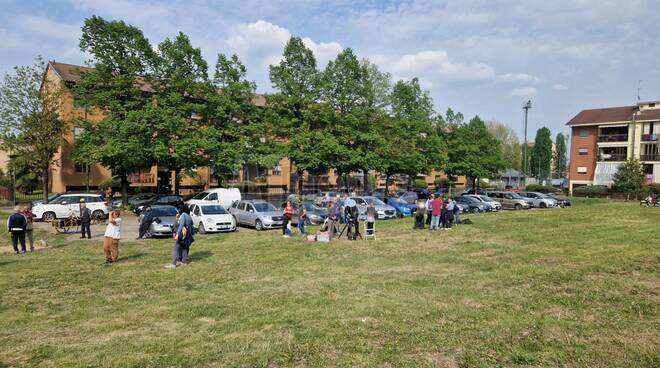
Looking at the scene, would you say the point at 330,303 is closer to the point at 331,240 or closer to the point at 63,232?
the point at 331,240

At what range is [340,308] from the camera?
307 inches

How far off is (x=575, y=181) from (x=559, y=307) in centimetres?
6452

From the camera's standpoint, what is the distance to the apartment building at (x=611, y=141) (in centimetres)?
5584

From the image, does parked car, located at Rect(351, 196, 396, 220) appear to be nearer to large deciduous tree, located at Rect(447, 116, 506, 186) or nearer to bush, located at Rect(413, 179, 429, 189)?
large deciduous tree, located at Rect(447, 116, 506, 186)

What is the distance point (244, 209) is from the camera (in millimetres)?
23453

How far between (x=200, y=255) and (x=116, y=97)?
71.8 feet

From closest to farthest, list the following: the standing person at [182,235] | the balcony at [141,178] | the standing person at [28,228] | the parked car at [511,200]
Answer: the standing person at [182,235] < the standing person at [28,228] < the parked car at [511,200] < the balcony at [141,178]

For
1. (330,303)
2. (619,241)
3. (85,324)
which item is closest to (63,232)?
(85,324)

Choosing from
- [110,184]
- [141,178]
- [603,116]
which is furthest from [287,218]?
[603,116]

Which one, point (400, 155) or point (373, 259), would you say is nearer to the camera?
point (373, 259)

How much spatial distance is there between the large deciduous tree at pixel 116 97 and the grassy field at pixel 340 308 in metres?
15.8

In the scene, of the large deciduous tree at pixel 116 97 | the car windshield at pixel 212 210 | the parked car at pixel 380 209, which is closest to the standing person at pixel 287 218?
the car windshield at pixel 212 210

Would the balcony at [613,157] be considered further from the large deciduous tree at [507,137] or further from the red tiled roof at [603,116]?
the large deciduous tree at [507,137]

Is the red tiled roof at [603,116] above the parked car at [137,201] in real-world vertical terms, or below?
above
